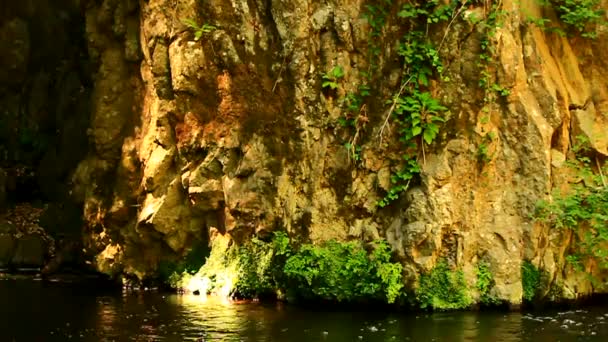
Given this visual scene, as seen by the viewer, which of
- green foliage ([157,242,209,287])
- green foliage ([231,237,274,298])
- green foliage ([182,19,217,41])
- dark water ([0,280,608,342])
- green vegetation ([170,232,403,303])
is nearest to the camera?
dark water ([0,280,608,342])

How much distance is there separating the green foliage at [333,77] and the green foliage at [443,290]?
4.13 meters

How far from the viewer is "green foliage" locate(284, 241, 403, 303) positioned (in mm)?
13656

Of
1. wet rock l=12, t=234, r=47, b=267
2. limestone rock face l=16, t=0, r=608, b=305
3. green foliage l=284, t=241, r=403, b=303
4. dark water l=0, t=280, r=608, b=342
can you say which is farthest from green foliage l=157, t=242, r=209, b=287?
wet rock l=12, t=234, r=47, b=267

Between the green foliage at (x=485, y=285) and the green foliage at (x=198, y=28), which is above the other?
the green foliage at (x=198, y=28)

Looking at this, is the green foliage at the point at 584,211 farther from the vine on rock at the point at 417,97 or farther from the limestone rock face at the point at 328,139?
the vine on rock at the point at 417,97

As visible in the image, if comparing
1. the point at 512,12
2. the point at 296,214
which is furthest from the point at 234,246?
the point at 512,12

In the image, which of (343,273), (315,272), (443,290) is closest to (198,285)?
(315,272)

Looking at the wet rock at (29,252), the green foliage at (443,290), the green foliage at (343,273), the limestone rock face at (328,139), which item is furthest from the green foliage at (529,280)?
the wet rock at (29,252)

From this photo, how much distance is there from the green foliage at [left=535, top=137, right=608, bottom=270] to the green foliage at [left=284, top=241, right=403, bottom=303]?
9.83 feet

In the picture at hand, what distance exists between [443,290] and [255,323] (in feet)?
11.4

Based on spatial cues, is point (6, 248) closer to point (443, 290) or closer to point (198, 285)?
point (198, 285)

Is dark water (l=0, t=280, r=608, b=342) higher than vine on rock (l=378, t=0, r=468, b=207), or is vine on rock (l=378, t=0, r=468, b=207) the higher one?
vine on rock (l=378, t=0, r=468, b=207)

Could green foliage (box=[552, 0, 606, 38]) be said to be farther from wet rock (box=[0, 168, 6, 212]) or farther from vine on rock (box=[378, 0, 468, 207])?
wet rock (box=[0, 168, 6, 212])

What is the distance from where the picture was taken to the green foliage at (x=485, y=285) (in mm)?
13656
